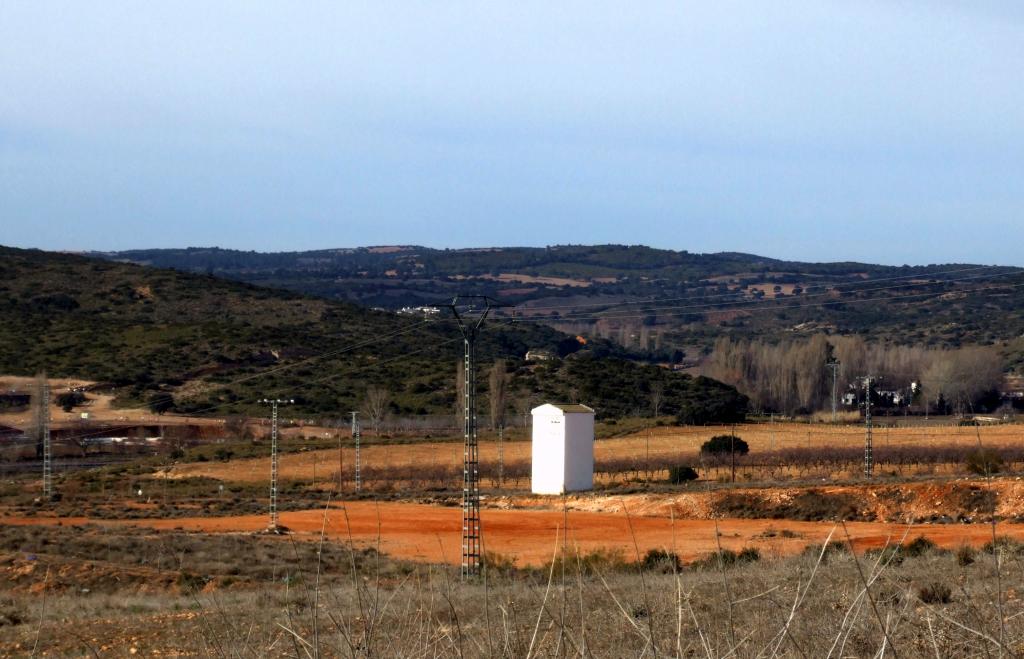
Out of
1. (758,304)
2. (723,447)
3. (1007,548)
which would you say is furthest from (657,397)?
(758,304)

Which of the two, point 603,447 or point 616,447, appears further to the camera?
point 603,447

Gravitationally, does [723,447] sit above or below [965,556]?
below

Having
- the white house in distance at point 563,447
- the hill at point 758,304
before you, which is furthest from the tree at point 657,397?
the hill at point 758,304

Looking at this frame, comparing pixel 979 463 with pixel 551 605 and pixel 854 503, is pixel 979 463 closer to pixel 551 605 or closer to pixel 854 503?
pixel 854 503

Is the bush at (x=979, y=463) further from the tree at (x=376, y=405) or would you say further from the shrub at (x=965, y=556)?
the tree at (x=376, y=405)

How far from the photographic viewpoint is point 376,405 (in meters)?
72.6

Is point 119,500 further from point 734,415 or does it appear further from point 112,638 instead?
point 734,415

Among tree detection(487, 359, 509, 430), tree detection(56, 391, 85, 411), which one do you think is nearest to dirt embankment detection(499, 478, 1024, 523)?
tree detection(487, 359, 509, 430)

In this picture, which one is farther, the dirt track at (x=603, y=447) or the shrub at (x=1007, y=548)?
the dirt track at (x=603, y=447)

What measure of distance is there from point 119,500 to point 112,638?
106ft

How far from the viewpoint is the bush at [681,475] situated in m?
43.5

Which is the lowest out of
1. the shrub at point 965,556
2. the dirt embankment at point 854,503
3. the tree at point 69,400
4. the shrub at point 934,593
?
the tree at point 69,400

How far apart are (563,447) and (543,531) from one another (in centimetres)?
881

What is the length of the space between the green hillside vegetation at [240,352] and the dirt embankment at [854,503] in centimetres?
3838
